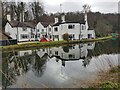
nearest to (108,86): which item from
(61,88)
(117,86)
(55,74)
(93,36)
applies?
(117,86)

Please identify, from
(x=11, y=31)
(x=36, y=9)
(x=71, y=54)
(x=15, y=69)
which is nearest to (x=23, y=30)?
(x=11, y=31)

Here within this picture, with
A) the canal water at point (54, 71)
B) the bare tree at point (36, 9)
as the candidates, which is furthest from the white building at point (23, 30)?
the canal water at point (54, 71)

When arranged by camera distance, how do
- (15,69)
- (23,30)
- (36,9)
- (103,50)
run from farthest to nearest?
1. (36,9)
2. (23,30)
3. (103,50)
4. (15,69)

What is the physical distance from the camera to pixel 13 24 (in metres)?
30.4

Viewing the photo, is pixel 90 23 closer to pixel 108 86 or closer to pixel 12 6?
pixel 12 6

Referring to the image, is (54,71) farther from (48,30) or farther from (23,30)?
(48,30)

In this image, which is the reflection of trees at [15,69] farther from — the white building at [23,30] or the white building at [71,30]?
the white building at [71,30]

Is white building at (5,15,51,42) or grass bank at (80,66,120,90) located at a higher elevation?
white building at (5,15,51,42)

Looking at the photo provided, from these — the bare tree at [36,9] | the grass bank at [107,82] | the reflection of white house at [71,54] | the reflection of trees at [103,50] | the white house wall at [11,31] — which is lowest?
the reflection of white house at [71,54]

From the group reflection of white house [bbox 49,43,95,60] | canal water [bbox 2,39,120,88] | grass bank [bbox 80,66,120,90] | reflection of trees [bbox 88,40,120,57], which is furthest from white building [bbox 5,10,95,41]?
grass bank [bbox 80,66,120,90]

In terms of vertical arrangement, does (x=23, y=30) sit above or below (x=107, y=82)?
above

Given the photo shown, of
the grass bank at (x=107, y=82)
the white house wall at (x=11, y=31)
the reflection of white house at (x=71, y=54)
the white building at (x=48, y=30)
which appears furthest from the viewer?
the white building at (x=48, y=30)

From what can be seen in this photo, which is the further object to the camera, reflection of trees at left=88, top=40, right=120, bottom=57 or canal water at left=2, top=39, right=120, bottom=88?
reflection of trees at left=88, top=40, right=120, bottom=57

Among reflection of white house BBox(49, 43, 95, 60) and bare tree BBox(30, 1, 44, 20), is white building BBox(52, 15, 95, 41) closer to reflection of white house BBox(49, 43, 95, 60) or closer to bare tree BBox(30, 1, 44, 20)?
bare tree BBox(30, 1, 44, 20)
